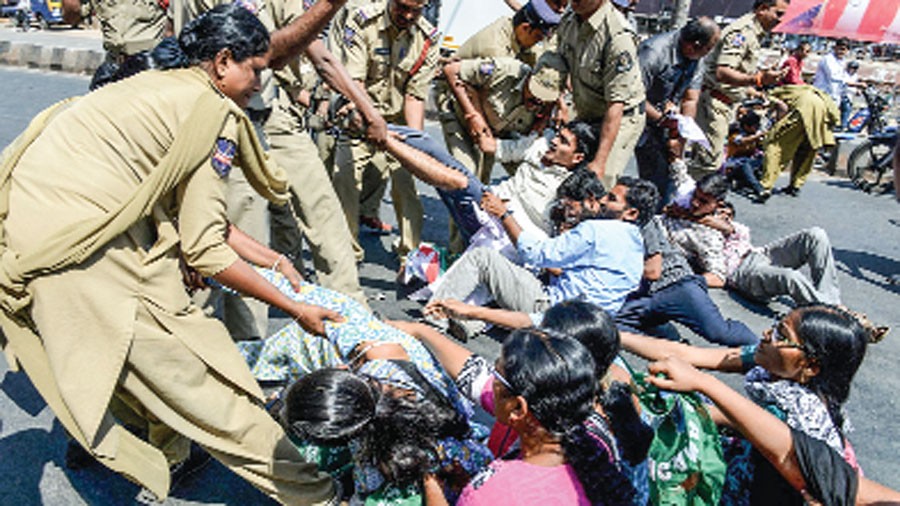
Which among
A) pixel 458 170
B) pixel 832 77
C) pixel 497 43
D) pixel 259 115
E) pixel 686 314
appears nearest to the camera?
pixel 259 115

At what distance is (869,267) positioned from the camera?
17.3 feet

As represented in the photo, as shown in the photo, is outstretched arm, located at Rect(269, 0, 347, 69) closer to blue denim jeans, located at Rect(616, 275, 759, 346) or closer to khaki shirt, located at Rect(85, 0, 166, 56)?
blue denim jeans, located at Rect(616, 275, 759, 346)

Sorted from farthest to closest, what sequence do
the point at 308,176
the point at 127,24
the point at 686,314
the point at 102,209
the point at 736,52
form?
1. the point at 127,24
2. the point at 736,52
3. the point at 686,314
4. the point at 308,176
5. the point at 102,209

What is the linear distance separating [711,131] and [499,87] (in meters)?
2.53

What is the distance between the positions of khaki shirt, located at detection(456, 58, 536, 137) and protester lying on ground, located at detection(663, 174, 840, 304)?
117 centimetres

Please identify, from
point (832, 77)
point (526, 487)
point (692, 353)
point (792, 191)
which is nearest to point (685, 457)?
point (526, 487)

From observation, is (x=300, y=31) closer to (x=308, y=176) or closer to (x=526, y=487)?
(x=308, y=176)

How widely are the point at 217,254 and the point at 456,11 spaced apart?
32.7 feet

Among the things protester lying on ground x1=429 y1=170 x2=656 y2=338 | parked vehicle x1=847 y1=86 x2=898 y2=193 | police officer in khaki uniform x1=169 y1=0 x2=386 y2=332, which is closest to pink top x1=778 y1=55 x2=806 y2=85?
parked vehicle x1=847 y1=86 x2=898 y2=193

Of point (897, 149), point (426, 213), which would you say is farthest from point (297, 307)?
point (426, 213)

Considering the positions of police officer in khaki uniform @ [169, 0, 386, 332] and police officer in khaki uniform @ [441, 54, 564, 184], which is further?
police officer in khaki uniform @ [441, 54, 564, 184]

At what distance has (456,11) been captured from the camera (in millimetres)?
11133

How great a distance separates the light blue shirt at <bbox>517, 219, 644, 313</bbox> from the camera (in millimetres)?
3365

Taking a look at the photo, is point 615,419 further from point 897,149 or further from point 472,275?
point 472,275
